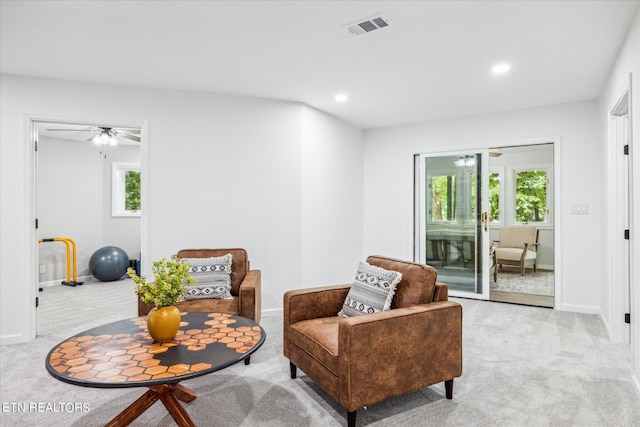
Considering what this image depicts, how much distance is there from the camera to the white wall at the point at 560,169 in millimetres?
4270

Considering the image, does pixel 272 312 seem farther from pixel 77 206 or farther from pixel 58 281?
pixel 77 206

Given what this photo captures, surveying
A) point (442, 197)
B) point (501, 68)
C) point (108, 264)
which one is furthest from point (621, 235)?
point (108, 264)

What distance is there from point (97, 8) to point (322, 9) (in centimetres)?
142

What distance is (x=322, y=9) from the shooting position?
238 cm

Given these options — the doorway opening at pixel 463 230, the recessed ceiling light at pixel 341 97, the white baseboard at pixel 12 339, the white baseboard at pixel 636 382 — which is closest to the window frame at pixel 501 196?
the doorway opening at pixel 463 230

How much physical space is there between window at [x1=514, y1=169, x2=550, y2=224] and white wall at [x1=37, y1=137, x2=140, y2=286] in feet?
24.6

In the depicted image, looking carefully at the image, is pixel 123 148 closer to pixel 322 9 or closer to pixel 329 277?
pixel 329 277

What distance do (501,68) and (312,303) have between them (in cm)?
268

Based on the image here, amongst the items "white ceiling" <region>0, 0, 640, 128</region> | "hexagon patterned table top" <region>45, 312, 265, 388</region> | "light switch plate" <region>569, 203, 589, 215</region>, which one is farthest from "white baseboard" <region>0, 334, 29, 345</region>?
"light switch plate" <region>569, 203, 589, 215</region>

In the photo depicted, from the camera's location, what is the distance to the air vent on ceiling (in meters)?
2.50

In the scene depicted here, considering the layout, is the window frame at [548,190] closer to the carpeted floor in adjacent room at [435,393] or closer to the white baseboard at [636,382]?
the carpeted floor in adjacent room at [435,393]

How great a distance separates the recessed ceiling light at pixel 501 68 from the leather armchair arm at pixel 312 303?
2374mm

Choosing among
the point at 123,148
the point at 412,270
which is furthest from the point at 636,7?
the point at 123,148

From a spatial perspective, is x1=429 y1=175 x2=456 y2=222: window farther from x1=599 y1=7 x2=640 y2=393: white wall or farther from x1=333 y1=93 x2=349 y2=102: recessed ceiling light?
x1=333 y1=93 x2=349 y2=102: recessed ceiling light
